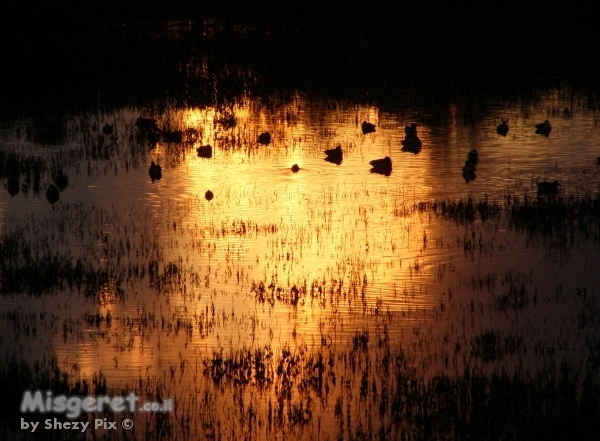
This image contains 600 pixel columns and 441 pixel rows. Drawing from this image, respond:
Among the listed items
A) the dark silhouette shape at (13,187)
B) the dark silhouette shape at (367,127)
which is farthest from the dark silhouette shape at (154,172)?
the dark silhouette shape at (367,127)

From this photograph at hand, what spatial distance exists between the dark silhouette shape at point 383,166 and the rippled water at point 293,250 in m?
0.13

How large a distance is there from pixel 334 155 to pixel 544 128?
11.6ft

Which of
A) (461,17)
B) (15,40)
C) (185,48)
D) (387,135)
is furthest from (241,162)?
(461,17)

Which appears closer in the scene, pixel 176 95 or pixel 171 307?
pixel 171 307

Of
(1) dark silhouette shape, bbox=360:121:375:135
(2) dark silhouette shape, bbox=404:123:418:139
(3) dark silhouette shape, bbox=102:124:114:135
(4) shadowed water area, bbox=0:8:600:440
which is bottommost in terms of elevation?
(4) shadowed water area, bbox=0:8:600:440

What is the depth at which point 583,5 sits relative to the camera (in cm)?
3209

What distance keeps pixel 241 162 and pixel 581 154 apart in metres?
4.86

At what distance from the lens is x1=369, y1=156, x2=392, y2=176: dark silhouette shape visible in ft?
48.6

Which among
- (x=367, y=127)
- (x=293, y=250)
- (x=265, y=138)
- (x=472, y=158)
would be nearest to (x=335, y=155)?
(x=265, y=138)

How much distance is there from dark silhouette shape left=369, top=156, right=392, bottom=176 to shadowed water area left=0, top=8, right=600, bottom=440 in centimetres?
5

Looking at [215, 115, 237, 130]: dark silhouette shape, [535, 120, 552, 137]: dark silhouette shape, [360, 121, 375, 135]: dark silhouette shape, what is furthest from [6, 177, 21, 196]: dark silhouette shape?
[535, 120, 552, 137]: dark silhouette shape

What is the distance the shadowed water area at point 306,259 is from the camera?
747 centimetres

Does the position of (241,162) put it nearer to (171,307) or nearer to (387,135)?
(387,135)

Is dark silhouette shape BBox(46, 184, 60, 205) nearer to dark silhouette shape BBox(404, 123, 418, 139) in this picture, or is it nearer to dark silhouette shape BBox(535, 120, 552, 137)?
dark silhouette shape BBox(404, 123, 418, 139)
